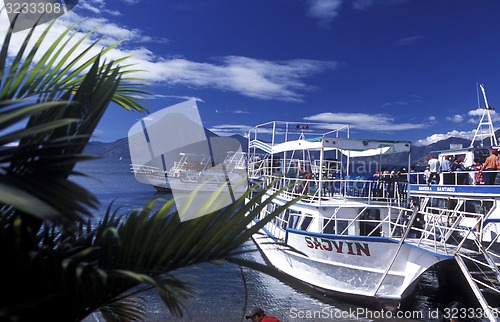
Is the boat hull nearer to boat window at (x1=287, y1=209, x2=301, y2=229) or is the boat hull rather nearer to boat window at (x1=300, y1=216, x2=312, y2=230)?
boat window at (x1=300, y1=216, x2=312, y2=230)

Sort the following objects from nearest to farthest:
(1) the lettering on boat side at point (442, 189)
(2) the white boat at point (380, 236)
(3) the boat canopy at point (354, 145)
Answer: (2) the white boat at point (380, 236)
(3) the boat canopy at point (354, 145)
(1) the lettering on boat side at point (442, 189)

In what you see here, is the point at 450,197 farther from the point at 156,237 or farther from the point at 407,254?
the point at 156,237

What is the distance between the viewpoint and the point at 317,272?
15.3 metres

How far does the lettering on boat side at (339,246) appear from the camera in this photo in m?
13.8

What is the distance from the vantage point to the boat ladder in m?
10.5

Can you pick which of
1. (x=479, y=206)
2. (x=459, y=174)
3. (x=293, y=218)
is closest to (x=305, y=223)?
(x=293, y=218)

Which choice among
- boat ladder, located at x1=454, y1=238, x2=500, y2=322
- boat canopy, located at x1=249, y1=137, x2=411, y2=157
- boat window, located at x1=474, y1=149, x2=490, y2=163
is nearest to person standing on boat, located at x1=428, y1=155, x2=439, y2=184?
boat window, located at x1=474, y1=149, x2=490, y2=163

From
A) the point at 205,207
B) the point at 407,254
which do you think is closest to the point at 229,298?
the point at 407,254

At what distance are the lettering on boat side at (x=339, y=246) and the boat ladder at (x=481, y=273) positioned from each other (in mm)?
3137

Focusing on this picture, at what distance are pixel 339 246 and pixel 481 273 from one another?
4623mm

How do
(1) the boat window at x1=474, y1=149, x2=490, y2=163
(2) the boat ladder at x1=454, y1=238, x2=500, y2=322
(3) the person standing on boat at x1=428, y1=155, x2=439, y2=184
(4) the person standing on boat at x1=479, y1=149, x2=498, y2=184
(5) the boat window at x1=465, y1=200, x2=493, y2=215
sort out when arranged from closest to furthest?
1. (2) the boat ladder at x1=454, y1=238, x2=500, y2=322
2. (4) the person standing on boat at x1=479, y1=149, x2=498, y2=184
3. (5) the boat window at x1=465, y1=200, x2=493, y2=215
4. (3) the person standing on boat at x1=428, y1=155, x2=439, y2=184
5. (1) the boat window at x1=474, y1=149, x2=490, y2=163

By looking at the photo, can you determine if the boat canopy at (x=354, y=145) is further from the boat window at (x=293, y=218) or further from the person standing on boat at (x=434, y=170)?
the person standing on boat at (x=434, y=170)

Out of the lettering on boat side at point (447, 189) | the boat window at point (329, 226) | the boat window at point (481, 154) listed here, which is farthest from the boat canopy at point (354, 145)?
the boat window at point (481, 154)

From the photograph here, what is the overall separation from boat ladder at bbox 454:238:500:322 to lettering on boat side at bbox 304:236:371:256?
3137 millimetres
